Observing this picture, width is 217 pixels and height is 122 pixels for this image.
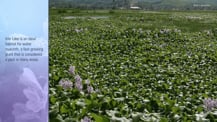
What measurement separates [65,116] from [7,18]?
1.79 m

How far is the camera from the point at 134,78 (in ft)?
34.3

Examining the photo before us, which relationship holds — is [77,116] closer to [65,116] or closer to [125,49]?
[65,116]

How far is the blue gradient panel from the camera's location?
3094mm

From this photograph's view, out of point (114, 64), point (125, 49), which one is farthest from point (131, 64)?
point (125, 49)

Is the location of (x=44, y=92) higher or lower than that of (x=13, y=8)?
lower

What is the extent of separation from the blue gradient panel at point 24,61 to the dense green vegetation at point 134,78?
0.95 m

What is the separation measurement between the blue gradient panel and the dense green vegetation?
95 cm

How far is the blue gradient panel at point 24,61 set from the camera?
10.2 feet

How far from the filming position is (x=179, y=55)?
15141mm

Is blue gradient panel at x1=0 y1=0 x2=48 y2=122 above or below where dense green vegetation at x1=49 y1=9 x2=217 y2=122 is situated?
above

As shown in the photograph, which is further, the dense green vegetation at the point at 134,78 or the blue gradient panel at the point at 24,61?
the dense green vegetation at the point at 134,78

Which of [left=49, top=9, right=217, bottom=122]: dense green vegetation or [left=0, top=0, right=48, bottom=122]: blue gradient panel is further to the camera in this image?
[left=49, top=9, right=217, bottom=122]: dense green vegetation

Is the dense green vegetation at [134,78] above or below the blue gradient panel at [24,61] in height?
below

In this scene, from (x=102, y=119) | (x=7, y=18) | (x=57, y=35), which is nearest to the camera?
(x=7, y=18)
